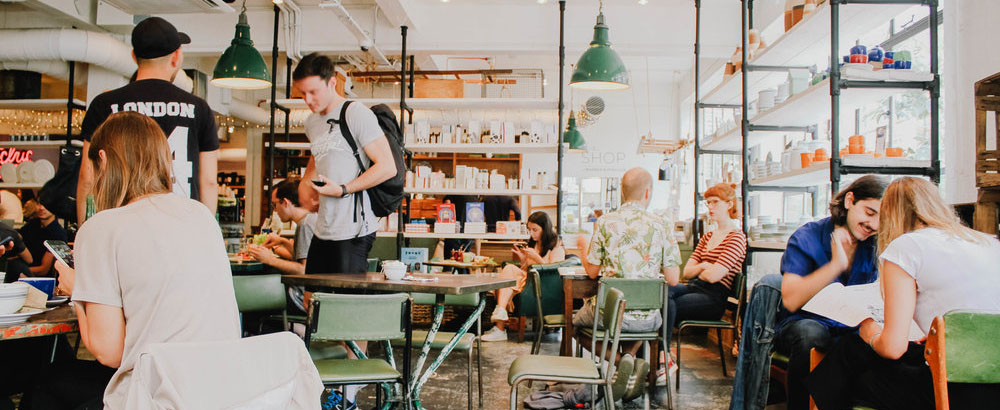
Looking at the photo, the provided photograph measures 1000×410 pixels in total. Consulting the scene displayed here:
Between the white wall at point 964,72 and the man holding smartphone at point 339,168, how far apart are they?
313 centimetres

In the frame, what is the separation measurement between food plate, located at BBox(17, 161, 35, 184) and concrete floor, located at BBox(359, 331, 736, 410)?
21.4ft

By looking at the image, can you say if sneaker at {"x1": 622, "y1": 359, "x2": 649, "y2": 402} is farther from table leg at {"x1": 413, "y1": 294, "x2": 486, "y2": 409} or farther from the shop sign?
the shop sign

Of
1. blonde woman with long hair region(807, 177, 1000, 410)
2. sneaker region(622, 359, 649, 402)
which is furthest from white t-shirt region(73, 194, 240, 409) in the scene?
sneaker region(622, 359, 649, 402)

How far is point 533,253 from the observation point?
597cm

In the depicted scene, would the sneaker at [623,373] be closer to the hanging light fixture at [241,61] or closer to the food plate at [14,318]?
the food plate at [14,318]

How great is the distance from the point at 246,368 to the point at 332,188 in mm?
1573

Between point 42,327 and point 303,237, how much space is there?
2579 millimetres

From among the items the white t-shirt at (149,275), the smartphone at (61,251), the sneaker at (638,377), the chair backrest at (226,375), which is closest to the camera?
the chair backrest at (226,375)

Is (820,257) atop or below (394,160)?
below

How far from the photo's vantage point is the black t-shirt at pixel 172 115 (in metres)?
2.47

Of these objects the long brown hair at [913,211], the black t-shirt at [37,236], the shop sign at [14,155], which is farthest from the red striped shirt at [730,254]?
the shop sign at [14,155]

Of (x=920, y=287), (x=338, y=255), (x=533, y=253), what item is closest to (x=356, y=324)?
(x=338, y=255)

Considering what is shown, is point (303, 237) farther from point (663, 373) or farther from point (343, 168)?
point (663, 373)

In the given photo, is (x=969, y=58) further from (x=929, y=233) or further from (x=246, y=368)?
(x=246, y=368)
